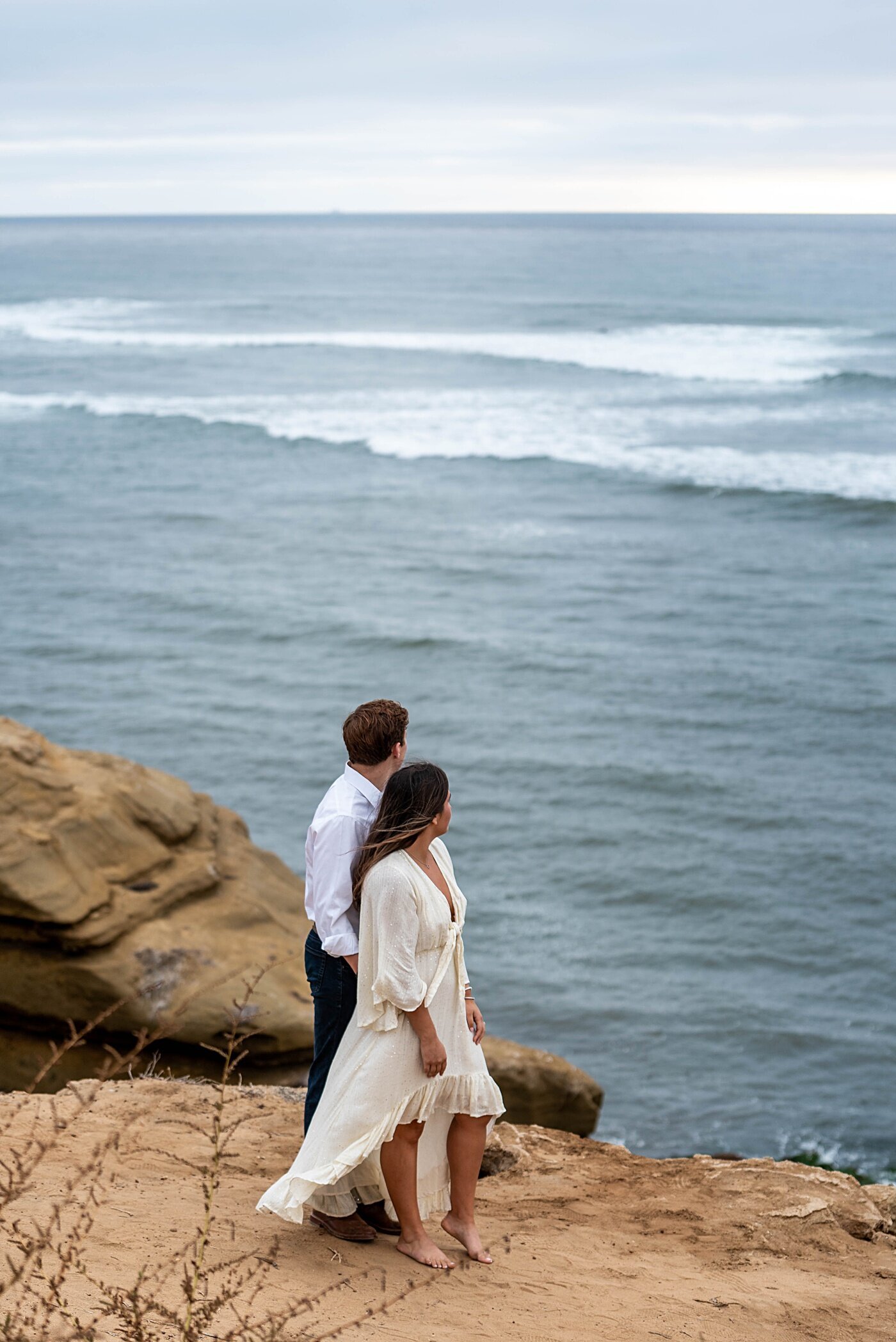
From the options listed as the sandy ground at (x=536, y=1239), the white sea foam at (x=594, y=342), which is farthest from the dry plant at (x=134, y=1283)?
the white sea foam at (x=594, y=342)

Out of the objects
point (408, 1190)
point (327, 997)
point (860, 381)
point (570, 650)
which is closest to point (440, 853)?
point (327, 997)

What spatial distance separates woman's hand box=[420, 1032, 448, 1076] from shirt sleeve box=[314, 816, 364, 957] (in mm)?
362

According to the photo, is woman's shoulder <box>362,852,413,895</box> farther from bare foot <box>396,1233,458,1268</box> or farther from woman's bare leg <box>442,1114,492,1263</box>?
bare foot <box>396,1233,458,1268</box>

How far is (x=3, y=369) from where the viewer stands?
45.4 m

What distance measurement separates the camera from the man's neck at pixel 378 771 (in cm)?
423

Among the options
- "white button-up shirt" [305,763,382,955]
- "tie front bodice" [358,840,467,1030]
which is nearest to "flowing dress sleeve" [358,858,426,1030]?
"tie front bodice" [358,840,467,1030]

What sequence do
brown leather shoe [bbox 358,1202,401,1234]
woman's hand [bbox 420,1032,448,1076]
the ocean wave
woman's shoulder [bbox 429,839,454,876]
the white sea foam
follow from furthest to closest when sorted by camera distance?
the white sea foam → the ocean wave → brown leather shoe [bbox 358,1202,401,1234] → woman's shoulder [bbox 429,839,454,876] → woman's hand [bbox 420,1032,448,1076]

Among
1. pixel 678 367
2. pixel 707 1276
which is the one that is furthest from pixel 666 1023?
pixel 678 367

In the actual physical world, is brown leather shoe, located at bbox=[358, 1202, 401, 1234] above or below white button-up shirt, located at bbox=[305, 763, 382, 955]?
below

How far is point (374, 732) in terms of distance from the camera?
4.19 metres

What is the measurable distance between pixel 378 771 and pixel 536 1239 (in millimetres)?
1952

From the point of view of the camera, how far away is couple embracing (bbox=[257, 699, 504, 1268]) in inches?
158

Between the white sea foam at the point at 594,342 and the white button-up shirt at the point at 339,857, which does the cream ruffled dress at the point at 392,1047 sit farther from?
the white sea foam at the point at 594,342

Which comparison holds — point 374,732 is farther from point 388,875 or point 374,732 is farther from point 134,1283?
point 134,1283
